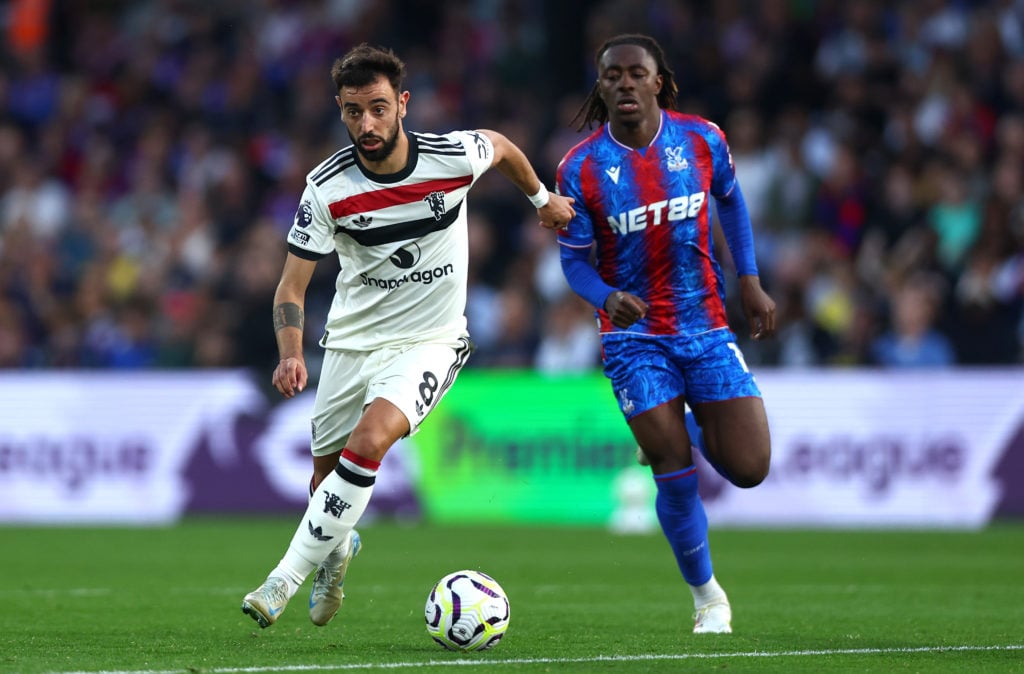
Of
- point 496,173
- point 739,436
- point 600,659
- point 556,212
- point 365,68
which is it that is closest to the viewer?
point 600,659

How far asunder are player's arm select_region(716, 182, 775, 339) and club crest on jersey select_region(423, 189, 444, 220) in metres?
1.50

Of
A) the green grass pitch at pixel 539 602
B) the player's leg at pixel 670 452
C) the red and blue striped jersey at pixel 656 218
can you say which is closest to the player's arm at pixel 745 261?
the red and blue striped jersey at pixel 656 218

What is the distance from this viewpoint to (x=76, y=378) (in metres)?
16.5

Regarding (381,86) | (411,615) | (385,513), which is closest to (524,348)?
(385,513)

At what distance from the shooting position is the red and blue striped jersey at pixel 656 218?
780 cm

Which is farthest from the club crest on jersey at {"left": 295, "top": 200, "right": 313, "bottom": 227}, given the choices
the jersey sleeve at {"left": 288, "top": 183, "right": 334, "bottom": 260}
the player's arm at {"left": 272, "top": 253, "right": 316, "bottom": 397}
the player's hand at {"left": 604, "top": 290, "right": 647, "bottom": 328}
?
the player's hand at {"left": 604, "top": 290, "right": 647, "bottom": 328}

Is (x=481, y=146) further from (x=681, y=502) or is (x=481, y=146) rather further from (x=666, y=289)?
(x=681, y=502)

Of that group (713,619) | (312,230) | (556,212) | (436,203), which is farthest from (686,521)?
(312,230)

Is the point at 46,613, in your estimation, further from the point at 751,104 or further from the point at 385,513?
the point at 751,104

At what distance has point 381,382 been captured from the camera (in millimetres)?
7184

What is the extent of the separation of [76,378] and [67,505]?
49.1 inches

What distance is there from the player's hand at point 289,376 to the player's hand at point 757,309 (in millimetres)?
2253

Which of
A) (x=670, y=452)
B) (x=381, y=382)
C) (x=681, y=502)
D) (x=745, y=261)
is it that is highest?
(x=745, y=261)

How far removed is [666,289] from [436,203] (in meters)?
1.21
